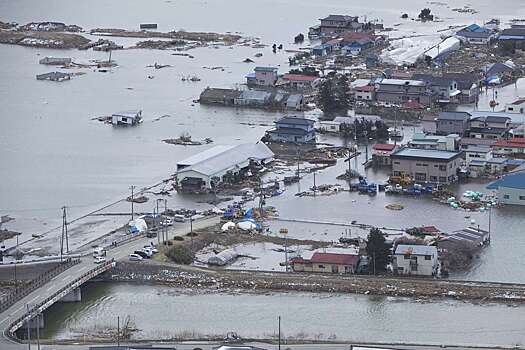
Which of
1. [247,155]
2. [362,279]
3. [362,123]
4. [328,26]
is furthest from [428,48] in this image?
[362,279]

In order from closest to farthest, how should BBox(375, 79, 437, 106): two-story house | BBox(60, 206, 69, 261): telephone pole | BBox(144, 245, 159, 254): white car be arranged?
BBox(144, 245, 159, 254): white car
BBox(60, 206, 69, 261): telephone pole
BBox(375, 79, 437, 106): two-story house

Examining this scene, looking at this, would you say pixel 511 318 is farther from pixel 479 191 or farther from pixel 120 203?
pixel 120 203

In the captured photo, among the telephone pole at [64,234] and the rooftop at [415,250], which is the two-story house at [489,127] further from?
the telephone pole at [64,234]

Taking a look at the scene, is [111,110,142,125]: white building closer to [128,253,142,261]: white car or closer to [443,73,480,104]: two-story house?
[443,73,480,104]: two-story house

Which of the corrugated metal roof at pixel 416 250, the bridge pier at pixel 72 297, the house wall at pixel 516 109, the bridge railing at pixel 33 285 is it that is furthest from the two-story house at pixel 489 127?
the bridge pier at pixel 72 297

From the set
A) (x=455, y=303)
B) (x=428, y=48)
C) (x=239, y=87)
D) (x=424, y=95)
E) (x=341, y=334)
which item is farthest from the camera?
(x=428, y=48)

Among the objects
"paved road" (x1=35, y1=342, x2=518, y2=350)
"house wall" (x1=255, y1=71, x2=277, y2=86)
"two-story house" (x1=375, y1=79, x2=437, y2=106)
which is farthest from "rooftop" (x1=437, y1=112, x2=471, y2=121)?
"paved road" (x1=35, y1=342, x2=518, y2=350)
